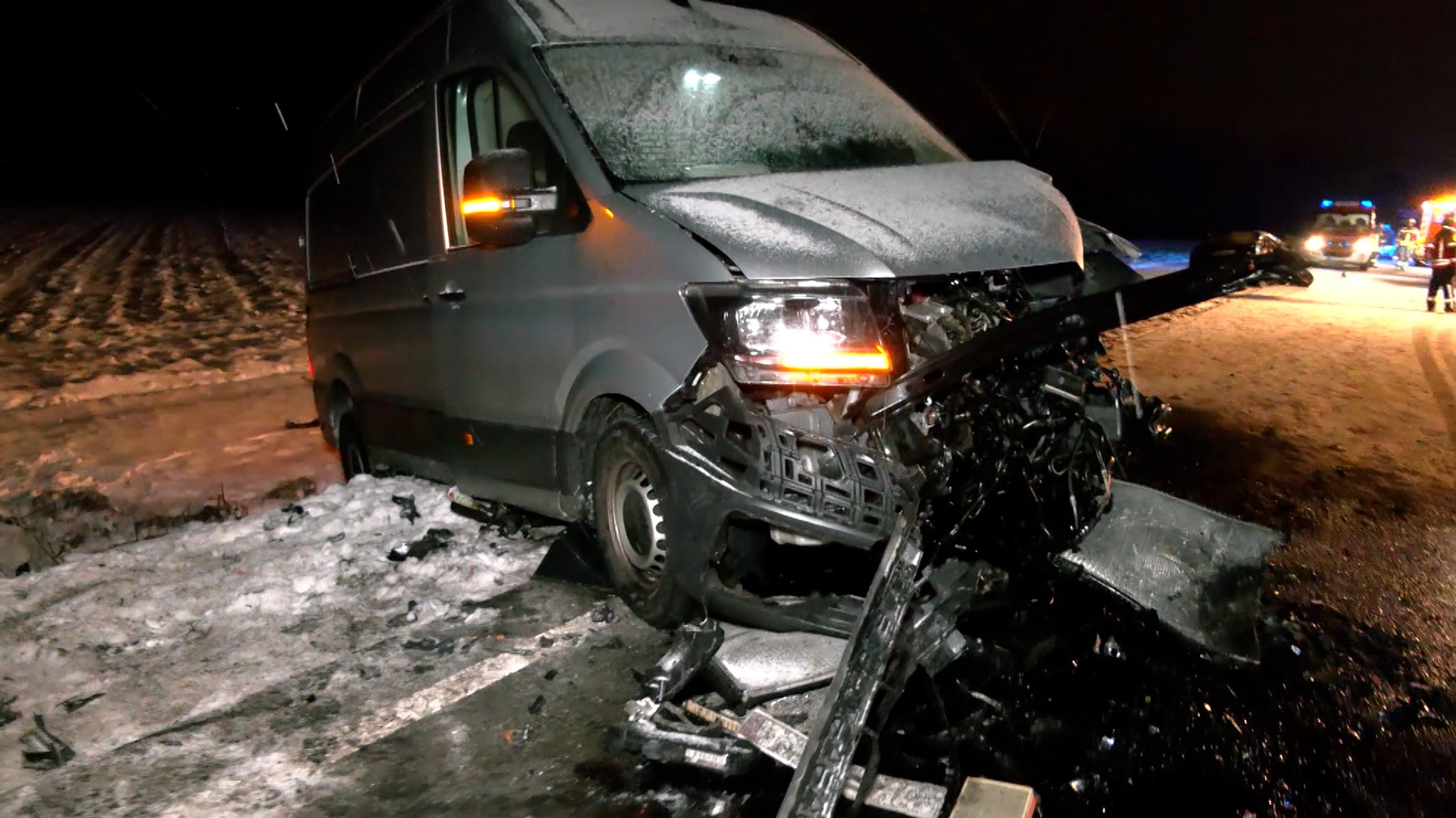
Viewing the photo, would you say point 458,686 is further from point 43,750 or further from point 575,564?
point 43,750

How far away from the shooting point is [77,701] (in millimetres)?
3430

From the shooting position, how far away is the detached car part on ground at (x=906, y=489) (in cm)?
289

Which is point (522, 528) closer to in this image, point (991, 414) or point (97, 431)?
point (991, 414)

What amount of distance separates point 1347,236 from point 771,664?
27.6 meters

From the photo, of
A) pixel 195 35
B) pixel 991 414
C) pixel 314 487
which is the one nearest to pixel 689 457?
pixel 991 414

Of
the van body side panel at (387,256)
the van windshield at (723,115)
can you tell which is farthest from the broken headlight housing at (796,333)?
the van body side panel at (387,256)

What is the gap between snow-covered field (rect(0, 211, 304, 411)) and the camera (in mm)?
10430

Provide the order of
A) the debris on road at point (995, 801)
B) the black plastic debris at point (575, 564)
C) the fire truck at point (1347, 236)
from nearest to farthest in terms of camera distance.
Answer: the debris on road at point (995, 801) → the black plastic debris at point (575, 564) → the fire truck at point (1347, 236)

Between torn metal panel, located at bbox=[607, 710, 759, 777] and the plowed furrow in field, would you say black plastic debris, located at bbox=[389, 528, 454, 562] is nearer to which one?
torn metal panel, located at bbox=[607, 710, 759, 777]

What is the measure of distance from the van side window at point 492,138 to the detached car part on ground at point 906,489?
944 millimetres

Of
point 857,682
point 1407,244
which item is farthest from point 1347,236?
point 857,682

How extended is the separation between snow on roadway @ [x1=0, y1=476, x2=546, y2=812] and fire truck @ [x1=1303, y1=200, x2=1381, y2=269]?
2560 centimetres

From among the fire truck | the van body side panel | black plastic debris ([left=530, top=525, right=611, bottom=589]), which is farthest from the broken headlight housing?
the fire truck

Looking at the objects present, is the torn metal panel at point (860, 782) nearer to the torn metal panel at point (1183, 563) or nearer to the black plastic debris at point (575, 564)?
the torn metal panel at point (1183, 563)
